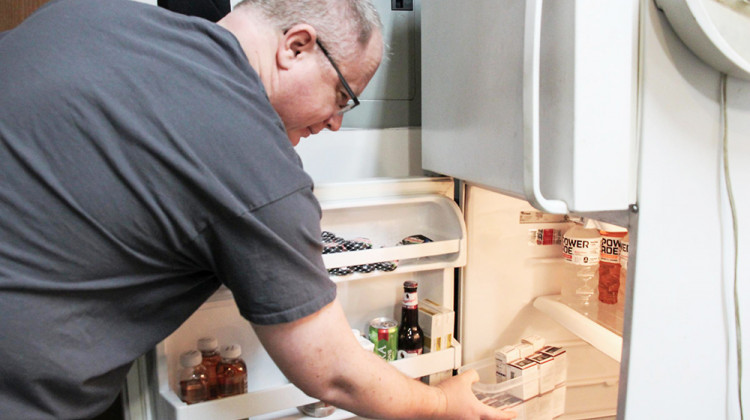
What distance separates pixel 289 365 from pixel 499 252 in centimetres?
72

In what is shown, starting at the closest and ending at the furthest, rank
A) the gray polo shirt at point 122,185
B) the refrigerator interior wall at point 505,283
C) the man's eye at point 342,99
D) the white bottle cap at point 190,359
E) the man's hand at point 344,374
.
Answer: the gray polo shirt at point 122,185 < the man's hand at point 344,374 < the man's eye at point 342,99 < the white bottle cap at point 190,359 < the refrigerator interior wall at point 505,283

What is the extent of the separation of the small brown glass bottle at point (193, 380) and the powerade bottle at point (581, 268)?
81 centimetres

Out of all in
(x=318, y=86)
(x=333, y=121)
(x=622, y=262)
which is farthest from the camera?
(x=622, y=262)

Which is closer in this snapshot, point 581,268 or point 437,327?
point 437,327

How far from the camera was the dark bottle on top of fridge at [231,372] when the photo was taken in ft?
3.77

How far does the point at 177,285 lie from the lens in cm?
85

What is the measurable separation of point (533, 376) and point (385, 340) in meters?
0.34

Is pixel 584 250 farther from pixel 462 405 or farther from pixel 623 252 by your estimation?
pixel 462 405

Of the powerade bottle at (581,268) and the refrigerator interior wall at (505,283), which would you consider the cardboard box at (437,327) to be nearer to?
the refrigerator interior wall at (505,283)

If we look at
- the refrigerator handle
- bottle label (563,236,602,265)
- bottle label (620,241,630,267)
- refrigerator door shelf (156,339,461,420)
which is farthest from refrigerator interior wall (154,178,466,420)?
the refrigerator handle

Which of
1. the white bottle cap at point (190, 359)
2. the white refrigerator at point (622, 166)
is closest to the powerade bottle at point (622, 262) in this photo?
the white refrigerator at point (622, 166)

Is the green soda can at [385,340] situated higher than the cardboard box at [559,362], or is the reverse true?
the green soda can at [385,340]

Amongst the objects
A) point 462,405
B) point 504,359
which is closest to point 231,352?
point 462,405

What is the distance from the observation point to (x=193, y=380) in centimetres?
113
